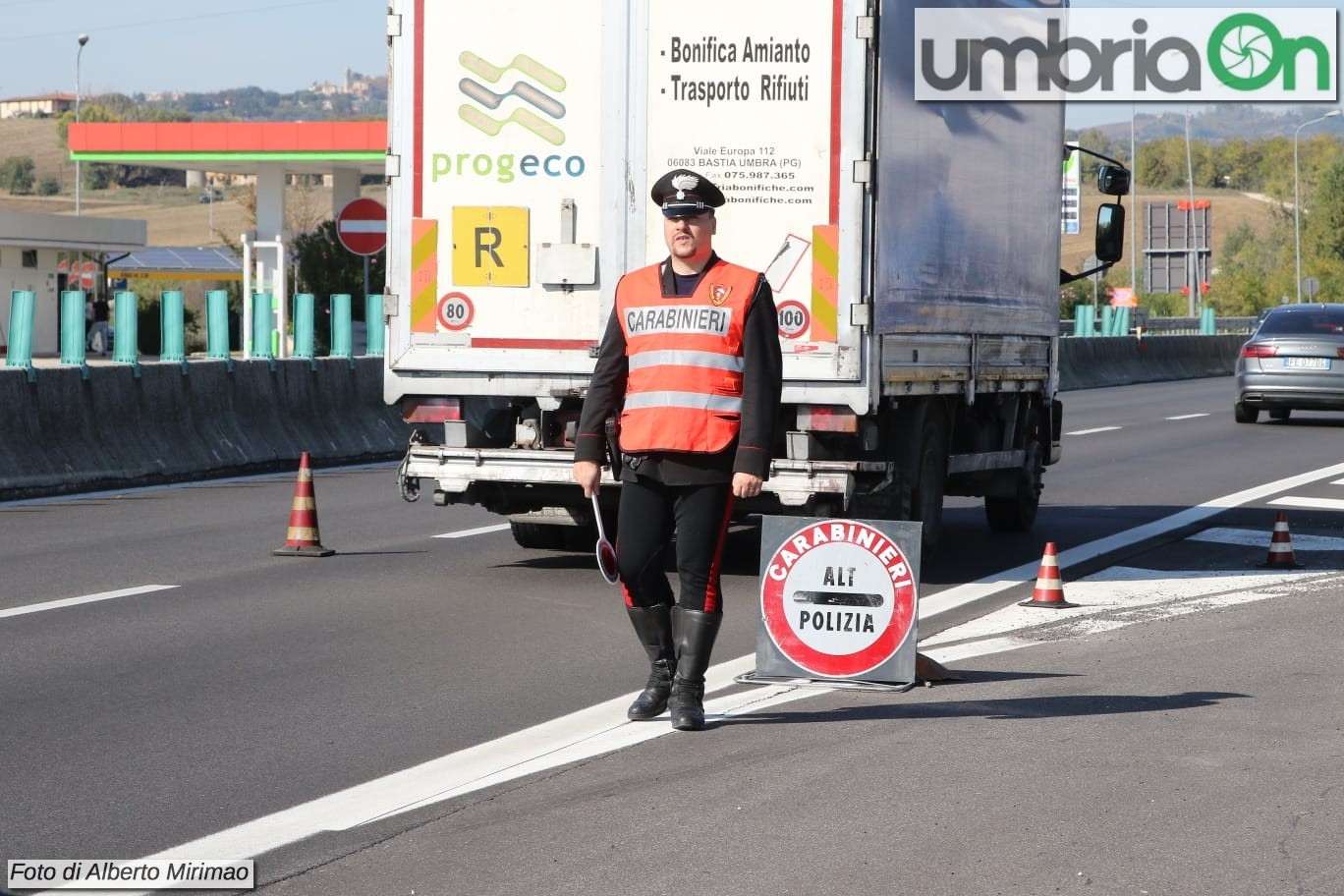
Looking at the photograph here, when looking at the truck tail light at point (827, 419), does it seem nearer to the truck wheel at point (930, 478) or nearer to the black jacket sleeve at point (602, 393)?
the truck wheel at point (930, 478)

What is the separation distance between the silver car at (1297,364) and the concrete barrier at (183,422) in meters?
12.1

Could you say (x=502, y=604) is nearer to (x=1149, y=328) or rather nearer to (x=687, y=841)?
(x=687, y=841)

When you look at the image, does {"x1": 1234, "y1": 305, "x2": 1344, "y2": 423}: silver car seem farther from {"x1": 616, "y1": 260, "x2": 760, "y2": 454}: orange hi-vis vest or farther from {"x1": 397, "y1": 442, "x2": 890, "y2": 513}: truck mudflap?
{"x1": 616, "y1": 260, "x2": 760, "y2": 454}: orange hi-vis vest

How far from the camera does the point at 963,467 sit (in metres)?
12.8

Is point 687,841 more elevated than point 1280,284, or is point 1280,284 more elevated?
point 1280,284

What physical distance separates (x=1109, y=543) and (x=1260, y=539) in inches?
44.7

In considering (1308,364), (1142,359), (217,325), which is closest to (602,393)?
(217,325)

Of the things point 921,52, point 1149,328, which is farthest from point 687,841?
point 1149,328

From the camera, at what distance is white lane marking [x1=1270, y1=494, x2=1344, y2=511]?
53.9 ft

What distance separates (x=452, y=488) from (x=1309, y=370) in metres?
18.7

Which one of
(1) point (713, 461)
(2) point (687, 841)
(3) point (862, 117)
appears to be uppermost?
(3) point (862, 117)

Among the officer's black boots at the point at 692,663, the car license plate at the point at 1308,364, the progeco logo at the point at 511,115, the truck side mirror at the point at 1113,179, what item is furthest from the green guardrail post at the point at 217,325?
the car license plate at the point at 1308,364

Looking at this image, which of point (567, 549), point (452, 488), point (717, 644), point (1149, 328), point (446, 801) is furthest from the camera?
point (1149, 328)

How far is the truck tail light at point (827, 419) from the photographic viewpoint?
35.0 feet
